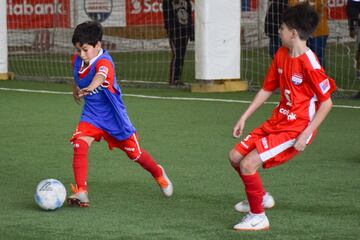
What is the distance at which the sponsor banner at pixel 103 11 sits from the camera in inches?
910

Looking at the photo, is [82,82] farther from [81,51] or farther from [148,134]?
[148,134]

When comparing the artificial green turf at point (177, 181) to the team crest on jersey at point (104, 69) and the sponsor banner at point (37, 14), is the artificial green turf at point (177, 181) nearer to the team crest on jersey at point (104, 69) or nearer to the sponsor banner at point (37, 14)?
the team crest on jersey at point (104, 69)

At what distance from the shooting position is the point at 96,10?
922 inches

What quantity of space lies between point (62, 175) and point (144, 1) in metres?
16.3

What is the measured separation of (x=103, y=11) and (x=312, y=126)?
58.7 ft

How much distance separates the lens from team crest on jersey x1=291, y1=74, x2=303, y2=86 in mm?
6211

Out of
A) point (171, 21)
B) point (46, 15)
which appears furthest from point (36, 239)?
point (46, 15)

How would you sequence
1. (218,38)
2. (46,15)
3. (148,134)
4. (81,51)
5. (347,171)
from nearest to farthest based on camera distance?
(81,51) < (347,171) < (148,134) < (218,38) < (46,15)

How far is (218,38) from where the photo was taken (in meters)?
14.9

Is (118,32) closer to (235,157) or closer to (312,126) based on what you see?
(235,157)

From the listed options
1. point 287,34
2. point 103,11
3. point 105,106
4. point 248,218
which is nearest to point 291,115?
point 287,34

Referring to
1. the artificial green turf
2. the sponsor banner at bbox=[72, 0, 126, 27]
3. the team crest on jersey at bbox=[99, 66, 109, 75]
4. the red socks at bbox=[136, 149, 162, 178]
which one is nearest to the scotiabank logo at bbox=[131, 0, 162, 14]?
the sponsor banner at bbox=[72, 0, 126, 27]

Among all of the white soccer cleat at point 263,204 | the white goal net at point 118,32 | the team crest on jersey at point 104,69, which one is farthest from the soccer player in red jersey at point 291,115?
the white goal net at point 118,32

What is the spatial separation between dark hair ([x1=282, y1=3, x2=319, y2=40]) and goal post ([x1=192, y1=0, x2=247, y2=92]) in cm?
861
